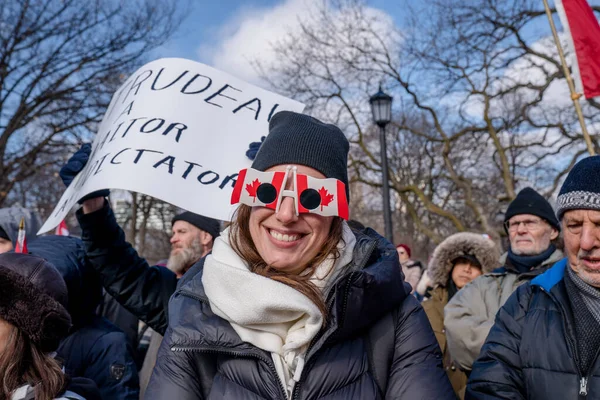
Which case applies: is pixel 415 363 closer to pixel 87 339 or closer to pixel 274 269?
pixel 274 269

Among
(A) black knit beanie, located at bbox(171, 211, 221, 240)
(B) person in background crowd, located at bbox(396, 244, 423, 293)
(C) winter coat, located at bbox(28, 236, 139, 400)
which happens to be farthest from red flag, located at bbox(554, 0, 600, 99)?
(C) winter coat, located at bbox(28, 236, 139, 400)

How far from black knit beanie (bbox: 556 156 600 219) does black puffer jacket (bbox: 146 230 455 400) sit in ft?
2.64

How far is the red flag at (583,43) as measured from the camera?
4680 mm

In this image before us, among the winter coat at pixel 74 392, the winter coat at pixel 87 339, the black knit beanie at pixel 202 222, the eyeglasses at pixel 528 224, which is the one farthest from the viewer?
the black knit beanie at pixel 202 222

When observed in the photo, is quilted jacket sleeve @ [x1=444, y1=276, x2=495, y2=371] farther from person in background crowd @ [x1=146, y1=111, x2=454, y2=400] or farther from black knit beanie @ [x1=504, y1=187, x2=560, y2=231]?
person in background crowd @ [x1=146, y1=111, x2=454, y2=400]

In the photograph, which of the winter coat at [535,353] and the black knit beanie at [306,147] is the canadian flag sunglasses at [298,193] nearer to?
the black knit beanie at [306,147]

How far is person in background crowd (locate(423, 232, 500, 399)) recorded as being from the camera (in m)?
4.14

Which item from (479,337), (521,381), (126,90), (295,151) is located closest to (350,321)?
(295,151)

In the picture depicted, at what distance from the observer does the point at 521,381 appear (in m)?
2.02

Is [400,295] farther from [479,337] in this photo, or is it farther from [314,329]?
[479,337]

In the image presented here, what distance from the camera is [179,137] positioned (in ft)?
9.38

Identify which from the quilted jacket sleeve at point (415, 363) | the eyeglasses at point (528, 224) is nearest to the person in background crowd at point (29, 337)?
the quilted jacket sleeve at point (415, 363)

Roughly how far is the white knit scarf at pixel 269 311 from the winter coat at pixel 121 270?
3.77 feet

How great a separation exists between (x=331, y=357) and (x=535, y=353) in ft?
2.80
